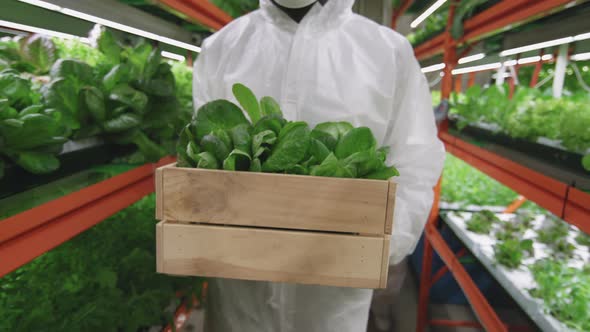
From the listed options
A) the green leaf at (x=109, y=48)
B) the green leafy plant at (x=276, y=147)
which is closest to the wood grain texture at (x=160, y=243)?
the green leafy plant at (x=276, y=147)

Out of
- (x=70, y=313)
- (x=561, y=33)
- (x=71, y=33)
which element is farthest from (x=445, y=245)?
(x=71, y=33)

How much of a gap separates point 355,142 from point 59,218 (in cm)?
67

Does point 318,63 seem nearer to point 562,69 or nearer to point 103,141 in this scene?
point 103,141

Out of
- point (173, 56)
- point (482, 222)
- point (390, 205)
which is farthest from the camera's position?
point (482, 222)

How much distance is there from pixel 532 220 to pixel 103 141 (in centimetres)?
217

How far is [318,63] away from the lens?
1114mm

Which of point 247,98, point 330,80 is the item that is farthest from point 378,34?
point 247,98

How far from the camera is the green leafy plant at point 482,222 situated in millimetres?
1984

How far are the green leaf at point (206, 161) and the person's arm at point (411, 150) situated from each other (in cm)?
61

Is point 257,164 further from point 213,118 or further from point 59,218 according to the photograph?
point 59,218

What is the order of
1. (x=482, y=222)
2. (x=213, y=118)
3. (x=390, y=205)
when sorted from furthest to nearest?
(x=482, y=222)
(x=213, y=118)
(x=390, y=205)

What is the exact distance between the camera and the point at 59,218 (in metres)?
0.85

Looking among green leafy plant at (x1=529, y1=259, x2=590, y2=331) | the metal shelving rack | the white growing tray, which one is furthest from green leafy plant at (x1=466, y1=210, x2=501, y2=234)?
green leafy plant at (x1=529, y1=259, x2=590, y2=331)

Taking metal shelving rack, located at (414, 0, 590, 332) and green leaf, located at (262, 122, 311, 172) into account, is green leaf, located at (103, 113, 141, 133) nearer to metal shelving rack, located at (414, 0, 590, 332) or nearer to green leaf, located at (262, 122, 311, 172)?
green leaf, located at (262, 122, 311, 172)
